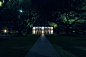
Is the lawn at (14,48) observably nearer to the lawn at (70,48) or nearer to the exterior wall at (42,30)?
the lawn at (70,48)

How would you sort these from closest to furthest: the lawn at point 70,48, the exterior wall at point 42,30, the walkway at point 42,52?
the walkway at point 42,52 < the lawn at point 70,48 < the exterior wall at point 42,30

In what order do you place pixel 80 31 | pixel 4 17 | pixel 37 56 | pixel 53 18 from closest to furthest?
pixel 37 56
pixel 4 17
pixel 53 18
pixel 80 31

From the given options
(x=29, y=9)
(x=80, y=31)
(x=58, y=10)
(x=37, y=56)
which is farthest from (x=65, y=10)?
(x=37, y=56)

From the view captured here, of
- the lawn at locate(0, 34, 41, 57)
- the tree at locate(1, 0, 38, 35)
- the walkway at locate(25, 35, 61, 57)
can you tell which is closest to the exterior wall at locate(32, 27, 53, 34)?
the tree at locate(1, 0, 38, 35)

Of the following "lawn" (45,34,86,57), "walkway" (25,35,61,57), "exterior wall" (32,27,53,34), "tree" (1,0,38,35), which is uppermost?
"tree" (1,0,38,35)

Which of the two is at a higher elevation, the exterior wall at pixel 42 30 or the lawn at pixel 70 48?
the exterior wall at pixel 42 30

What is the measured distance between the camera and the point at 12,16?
33.8m

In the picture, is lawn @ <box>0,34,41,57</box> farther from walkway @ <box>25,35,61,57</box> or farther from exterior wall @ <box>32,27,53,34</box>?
exterior wall @ <box>32,27,53,34</box>

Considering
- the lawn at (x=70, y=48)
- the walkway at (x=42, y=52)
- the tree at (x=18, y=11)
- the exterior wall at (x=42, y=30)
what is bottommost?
the lawn at (x=70, y=48)

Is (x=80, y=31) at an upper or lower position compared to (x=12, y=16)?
lower

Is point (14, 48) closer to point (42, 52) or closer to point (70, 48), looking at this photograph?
point (42, 52)

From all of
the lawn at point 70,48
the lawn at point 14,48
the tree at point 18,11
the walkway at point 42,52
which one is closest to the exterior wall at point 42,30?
the tree at point 18,11

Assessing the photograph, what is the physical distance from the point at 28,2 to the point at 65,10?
1250 cm

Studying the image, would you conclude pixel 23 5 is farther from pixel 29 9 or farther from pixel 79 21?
pixel 79 21
